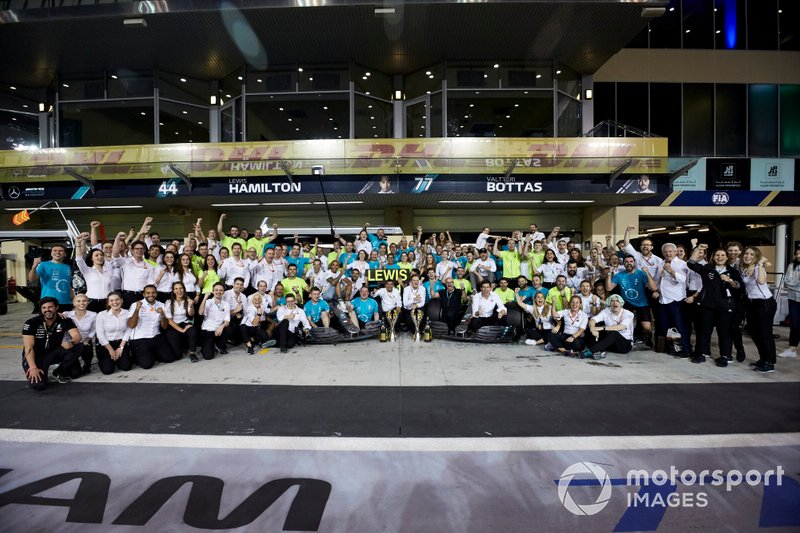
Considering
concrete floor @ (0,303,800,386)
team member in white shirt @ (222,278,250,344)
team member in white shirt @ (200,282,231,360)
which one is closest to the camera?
concrete floor @ (0,303,800,386)

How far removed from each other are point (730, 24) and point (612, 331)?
18391 millimetres

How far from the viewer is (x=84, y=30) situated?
1274cm

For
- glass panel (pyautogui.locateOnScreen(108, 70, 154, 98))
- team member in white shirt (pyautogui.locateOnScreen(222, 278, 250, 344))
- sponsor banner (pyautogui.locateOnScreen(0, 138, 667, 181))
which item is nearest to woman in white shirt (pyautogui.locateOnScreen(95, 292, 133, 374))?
team member in white shirt (pyautogui.locateOnScreen(222, 278, 250, 344))

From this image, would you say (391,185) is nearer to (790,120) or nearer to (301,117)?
(301,117)

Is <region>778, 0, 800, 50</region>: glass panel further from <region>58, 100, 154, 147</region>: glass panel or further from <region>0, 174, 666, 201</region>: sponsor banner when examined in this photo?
<region>58, 100, 154, 147</region>: glass panel

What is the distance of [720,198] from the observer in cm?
1520

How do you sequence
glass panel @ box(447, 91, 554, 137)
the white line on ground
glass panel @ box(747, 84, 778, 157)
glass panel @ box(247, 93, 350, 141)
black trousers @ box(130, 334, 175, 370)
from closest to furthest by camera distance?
1. the white line on ground
2. black trousers @ box(130, 334, 175, 370)
3. glass panel @ box(447, 91, 554, 137)
4. glass panel @ box(247, 93, 350, 141)
5. glass panel @ box(747, 84, 778, 157)

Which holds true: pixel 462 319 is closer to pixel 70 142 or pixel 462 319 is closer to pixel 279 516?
pixel 279 516

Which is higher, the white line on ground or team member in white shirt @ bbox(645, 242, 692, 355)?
team member in white shirt @ bbox(645, 242, 692, 355)

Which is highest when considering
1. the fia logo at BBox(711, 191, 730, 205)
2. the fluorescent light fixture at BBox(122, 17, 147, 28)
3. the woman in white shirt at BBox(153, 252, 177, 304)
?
the fluorescent light fixture at BBox(122, 17, 147, 28)

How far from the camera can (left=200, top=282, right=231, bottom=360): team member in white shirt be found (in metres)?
6.56

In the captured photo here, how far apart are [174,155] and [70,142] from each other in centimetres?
711

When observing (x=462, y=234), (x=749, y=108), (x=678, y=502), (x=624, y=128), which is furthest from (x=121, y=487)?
(x=749, y=108)

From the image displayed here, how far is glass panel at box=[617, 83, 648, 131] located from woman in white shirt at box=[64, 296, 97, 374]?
18.7m
